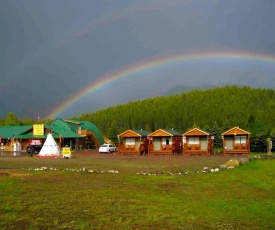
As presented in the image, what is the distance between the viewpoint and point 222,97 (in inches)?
4405

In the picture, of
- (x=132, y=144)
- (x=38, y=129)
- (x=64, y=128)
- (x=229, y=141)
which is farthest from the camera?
(x=64, y=128)

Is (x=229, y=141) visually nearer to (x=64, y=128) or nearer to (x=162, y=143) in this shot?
(x=162, y=143)

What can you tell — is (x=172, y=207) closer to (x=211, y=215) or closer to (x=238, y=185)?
(x=211, y=215)

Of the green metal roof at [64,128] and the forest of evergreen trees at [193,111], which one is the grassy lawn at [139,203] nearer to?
the green metal roof at [64,128]

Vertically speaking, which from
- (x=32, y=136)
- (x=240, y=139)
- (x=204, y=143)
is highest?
(x=32, y=136)

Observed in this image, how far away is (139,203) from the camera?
38.1ft

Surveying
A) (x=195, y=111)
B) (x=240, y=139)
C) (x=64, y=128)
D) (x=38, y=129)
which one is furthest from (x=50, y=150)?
(x=195, y=111)

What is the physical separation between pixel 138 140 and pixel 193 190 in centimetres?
3784

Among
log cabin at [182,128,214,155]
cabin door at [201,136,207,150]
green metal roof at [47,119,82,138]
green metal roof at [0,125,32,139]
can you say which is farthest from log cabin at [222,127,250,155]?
green metal roof at [0,125,32,139]

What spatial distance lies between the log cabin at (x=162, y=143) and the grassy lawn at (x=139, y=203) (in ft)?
103

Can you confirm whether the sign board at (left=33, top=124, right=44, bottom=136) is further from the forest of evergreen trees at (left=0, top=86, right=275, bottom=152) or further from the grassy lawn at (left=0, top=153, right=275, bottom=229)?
the grassy lawn at (left=0, top=153, right=275, bottom=229)

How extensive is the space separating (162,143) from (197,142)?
16.4 ft

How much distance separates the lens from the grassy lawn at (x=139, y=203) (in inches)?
356

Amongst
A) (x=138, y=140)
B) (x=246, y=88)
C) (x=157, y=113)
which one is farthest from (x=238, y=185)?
(x=246, y=88)
